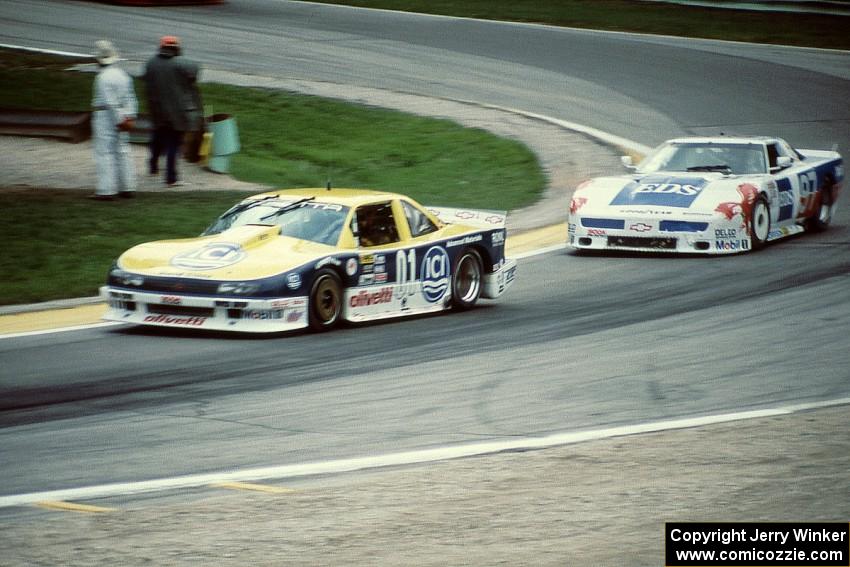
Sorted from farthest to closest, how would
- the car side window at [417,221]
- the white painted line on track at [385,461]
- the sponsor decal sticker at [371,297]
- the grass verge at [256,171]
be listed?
the grass verge at [256,171]
the car side window at [417,221]
the sponsor decal sticker at [371,297]
the white painted line on track at [385,461]

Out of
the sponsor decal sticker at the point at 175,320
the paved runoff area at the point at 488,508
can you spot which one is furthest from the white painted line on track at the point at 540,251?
the paved runoff area at the point at 488,508

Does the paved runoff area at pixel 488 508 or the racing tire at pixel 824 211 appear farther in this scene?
the racing tire at pixel 824 211

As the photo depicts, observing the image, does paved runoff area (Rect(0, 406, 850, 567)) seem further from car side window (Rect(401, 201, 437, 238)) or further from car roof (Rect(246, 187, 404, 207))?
car side window (Rect(401, 201, 437, 238))

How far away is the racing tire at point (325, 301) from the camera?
1116cm

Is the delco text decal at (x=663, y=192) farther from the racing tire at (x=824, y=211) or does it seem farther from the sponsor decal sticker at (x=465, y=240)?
the sponsor decal sticker at (x=465, y=240)

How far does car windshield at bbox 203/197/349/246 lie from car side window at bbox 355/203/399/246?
0.17m

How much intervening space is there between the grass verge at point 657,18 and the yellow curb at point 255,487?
2645 cm

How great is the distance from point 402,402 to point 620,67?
65.2 ft

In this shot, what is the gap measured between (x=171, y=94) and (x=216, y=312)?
6.05 m

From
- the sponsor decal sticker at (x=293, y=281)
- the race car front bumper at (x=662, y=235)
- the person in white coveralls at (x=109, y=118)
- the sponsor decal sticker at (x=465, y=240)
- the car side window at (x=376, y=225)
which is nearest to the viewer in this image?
the sponsor decal sticker at (x=293, y=281)

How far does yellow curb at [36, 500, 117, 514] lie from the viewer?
634cm

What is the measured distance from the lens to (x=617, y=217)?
15.2 metres

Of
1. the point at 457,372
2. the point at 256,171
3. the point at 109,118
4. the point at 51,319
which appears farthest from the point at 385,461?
the point at 256,171

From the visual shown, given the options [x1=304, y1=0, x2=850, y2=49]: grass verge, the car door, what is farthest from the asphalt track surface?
[x1=304, y1=0, x2=850, y2=49]: grass verge
